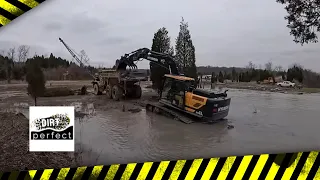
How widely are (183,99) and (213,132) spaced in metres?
0.29

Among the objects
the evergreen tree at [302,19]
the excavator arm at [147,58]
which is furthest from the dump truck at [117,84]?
the evergreen tree at [302,19]

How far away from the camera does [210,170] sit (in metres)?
1.83

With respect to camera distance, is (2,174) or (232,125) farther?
(232,125)

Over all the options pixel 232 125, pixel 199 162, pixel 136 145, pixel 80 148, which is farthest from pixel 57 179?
pixel 232 125

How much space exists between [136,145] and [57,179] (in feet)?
1.66

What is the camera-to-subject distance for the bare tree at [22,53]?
1.48 metres

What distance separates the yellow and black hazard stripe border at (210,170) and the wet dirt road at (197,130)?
0.05m

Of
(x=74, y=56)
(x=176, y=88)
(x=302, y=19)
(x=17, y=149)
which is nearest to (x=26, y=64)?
(x=74, y=56)

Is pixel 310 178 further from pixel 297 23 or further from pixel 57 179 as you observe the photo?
pixel 57 179

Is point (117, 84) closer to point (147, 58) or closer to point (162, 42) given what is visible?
point (147, 58)

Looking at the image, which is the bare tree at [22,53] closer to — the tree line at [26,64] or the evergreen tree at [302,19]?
the tree line at [26,64]

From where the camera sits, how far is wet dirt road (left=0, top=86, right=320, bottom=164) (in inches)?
65.2

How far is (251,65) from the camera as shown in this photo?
74.2 inches

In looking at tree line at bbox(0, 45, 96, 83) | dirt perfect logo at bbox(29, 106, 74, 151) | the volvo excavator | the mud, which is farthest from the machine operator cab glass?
dirt perfect logo at bbox(29, 106, 74, 151)
